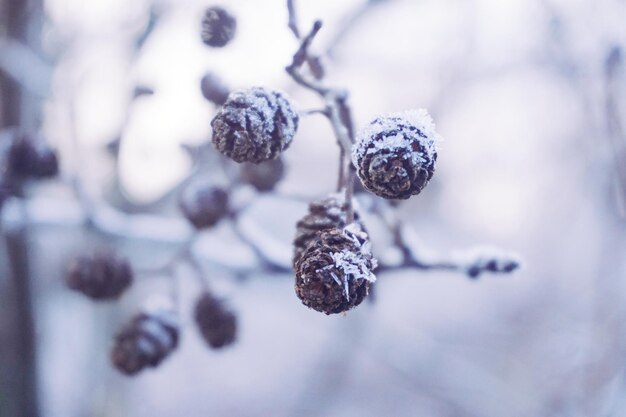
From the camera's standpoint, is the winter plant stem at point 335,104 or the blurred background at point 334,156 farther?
the blurred background at point 334,156

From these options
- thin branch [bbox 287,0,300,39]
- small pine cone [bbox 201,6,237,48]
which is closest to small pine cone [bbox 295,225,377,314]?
thin branch [bbox 287,0,300,39]

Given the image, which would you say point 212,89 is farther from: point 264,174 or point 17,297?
point 17,297

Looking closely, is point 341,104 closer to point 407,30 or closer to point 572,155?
point 407,30

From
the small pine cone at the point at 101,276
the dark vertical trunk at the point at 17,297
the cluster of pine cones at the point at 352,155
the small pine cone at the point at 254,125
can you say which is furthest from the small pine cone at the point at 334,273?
the dark vertical trunk at the point at 17,297

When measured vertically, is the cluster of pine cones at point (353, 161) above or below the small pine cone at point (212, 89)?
below

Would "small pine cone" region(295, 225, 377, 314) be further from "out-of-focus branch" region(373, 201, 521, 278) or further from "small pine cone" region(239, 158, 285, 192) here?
"small pine cone" region(239, 158, 285, 192)

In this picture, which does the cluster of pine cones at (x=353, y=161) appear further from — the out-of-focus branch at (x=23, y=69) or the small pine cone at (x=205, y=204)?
the out-of-focus branch at (x=23, y=69)
